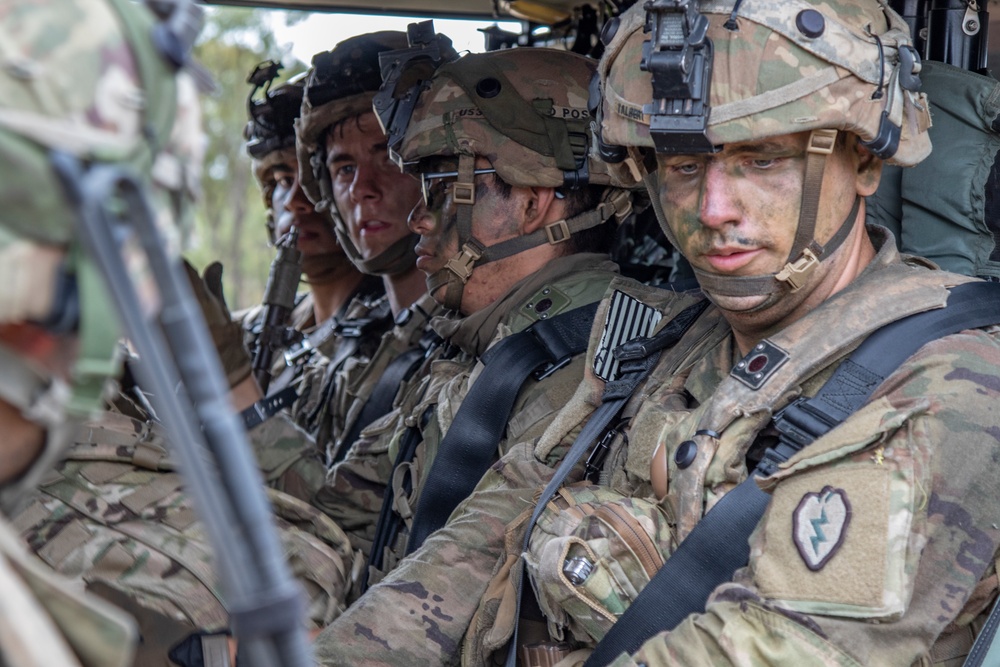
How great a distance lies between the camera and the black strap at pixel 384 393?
4156mm

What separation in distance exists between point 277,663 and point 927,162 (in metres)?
2.25

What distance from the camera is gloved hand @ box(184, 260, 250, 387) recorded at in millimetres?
3777

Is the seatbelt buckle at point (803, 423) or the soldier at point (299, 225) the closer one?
the seatbelt buckle at point (803, 423)

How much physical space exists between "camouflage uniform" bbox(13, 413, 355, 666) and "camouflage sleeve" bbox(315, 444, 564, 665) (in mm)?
200

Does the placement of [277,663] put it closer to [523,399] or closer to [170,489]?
[170,489]

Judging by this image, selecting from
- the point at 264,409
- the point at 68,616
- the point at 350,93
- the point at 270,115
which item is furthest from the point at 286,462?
the point at 68,616

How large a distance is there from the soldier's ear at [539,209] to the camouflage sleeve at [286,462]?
0.98m

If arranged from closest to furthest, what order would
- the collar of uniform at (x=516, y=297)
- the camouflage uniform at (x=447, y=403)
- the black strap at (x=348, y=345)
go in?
the camouflage uniform at (x=447, y=403) < the collar of uniform at (x=516, y=297) < the black strap at (x=348, y=345)

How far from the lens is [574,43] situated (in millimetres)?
4246

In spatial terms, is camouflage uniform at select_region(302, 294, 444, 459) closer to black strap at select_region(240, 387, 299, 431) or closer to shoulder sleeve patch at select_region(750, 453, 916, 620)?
black strap at select_region(240, 387, 299, 431)

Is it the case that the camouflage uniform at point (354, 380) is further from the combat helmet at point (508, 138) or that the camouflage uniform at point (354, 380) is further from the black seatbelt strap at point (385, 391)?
the combat helmet at point (508, 138)

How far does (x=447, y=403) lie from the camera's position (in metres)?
3.44

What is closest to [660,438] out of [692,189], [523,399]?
[692,189]

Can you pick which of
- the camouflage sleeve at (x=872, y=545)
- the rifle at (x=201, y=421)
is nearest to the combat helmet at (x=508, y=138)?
the camouflage sleeve at (x=872, y=545)
